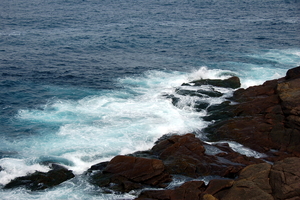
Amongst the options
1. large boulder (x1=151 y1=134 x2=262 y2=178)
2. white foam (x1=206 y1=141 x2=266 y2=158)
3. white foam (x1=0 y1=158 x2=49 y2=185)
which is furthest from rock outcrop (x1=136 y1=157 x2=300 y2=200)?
white foam (x1=0 y1=158 x2=49 y2=185)

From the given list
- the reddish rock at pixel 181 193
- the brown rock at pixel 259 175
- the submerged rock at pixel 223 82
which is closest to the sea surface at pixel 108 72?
the reddish rock at pixel 181 193

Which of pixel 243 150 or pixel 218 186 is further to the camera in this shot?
pixel 243 150

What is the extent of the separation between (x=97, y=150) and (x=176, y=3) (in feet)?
267

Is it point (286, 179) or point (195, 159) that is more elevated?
point (286, 179)

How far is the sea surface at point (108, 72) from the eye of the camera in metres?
24.3

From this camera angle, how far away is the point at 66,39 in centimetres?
5581

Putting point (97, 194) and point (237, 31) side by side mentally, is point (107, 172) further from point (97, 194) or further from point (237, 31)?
point (237, 31)

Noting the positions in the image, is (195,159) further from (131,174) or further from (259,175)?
(259,175)

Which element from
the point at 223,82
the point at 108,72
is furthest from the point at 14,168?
the point at 223,82

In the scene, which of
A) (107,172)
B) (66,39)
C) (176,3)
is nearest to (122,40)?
(66,39)

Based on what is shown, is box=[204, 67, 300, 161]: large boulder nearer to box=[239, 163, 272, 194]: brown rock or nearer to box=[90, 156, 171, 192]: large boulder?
box=[239, 163, 272, 194]: brown rock

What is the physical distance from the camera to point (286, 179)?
15.9 meters

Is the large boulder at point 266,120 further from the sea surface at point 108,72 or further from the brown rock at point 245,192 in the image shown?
the brown rock at point 245,192

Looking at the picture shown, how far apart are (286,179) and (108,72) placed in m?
29.4
